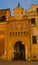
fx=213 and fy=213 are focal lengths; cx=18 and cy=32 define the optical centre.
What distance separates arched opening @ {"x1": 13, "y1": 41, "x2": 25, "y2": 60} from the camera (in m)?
41.8

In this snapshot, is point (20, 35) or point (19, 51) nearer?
point (20, 35)

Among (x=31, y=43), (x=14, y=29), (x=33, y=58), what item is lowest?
(x=33, y=58)

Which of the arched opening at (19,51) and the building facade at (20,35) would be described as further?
the arched opening at (19,51)

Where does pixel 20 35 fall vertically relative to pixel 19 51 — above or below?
above

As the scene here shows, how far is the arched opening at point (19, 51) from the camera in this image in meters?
41.8

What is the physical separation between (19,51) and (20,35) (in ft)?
15.2

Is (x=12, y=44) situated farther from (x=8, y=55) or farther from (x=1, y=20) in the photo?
(x=1, y=20)

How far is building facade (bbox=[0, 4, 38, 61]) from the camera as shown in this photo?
40.1 metres

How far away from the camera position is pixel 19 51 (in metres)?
43.9

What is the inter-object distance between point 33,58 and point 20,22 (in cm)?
749

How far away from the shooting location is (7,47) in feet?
134

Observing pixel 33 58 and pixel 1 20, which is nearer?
pixel 33 58

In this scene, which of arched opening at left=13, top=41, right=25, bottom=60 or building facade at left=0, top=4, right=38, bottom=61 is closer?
building facade at left=0, top=4, right=38, bottom=61

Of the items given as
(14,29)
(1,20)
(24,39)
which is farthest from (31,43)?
(1,20)
